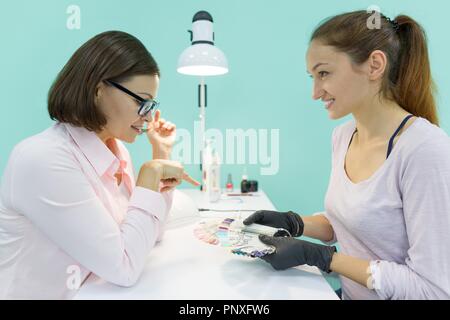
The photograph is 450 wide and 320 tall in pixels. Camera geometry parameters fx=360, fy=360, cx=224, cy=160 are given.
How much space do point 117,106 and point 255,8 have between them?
149cm

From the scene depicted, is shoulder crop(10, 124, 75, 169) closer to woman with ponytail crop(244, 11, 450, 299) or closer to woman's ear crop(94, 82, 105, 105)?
woman's ear crop(94, 82, 105, 105)

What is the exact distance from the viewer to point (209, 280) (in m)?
0.78

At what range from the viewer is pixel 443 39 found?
2129mm

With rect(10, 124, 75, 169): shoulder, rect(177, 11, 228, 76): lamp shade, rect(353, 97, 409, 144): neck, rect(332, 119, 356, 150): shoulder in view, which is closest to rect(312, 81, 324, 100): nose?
rect(353, 97, 409, 144): neck

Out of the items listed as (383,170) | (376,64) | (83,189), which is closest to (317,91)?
(376,64)

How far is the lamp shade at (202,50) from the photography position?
167 cm

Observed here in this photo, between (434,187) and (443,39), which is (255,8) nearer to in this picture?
(443,39)

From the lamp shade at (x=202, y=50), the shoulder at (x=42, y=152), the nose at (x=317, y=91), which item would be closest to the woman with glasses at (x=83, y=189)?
the shoulder at (x=42, y=152)

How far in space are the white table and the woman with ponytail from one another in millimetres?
49

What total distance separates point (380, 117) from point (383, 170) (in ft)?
0.53

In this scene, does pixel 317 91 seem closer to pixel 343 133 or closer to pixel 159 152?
pixel 343 133

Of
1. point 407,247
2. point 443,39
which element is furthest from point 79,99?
point 443,39

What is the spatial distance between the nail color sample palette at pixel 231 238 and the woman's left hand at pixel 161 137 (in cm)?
27

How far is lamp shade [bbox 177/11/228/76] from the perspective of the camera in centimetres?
167
